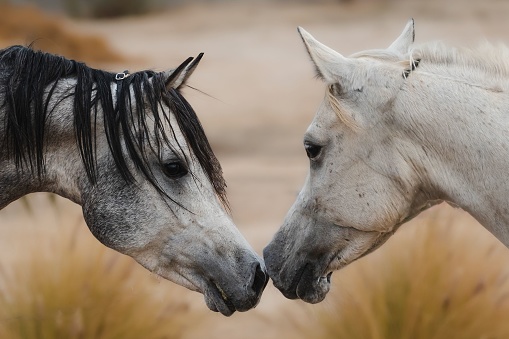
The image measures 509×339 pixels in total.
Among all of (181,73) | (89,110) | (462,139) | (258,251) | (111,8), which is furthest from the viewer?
(111,8)

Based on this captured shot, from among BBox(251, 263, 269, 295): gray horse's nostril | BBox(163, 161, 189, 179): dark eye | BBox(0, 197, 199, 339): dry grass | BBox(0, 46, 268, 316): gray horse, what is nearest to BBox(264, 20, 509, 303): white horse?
BBox(251, 263, 269, 295): gray horse's nostril

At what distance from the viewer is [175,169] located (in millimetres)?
3355

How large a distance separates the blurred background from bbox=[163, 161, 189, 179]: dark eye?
0.79 metres

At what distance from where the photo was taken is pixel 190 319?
491 cm

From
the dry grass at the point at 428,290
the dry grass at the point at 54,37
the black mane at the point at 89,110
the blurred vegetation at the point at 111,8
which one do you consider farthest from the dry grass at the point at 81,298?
the blurred vegetation at the point at 111,8

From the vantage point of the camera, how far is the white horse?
3166 millimetres

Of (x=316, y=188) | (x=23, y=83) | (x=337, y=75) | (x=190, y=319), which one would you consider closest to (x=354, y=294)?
(x=190, y=319)

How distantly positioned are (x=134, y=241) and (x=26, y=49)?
0.81 m

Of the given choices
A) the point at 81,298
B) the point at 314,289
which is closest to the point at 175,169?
the point at 314,289

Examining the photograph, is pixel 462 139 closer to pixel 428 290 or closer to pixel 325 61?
pixel 325 61

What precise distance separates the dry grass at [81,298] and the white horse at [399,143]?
1.46 meters

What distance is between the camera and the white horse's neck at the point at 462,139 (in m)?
3.13

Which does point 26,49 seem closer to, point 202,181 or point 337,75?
point 202,181

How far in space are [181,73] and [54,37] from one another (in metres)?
12.4
